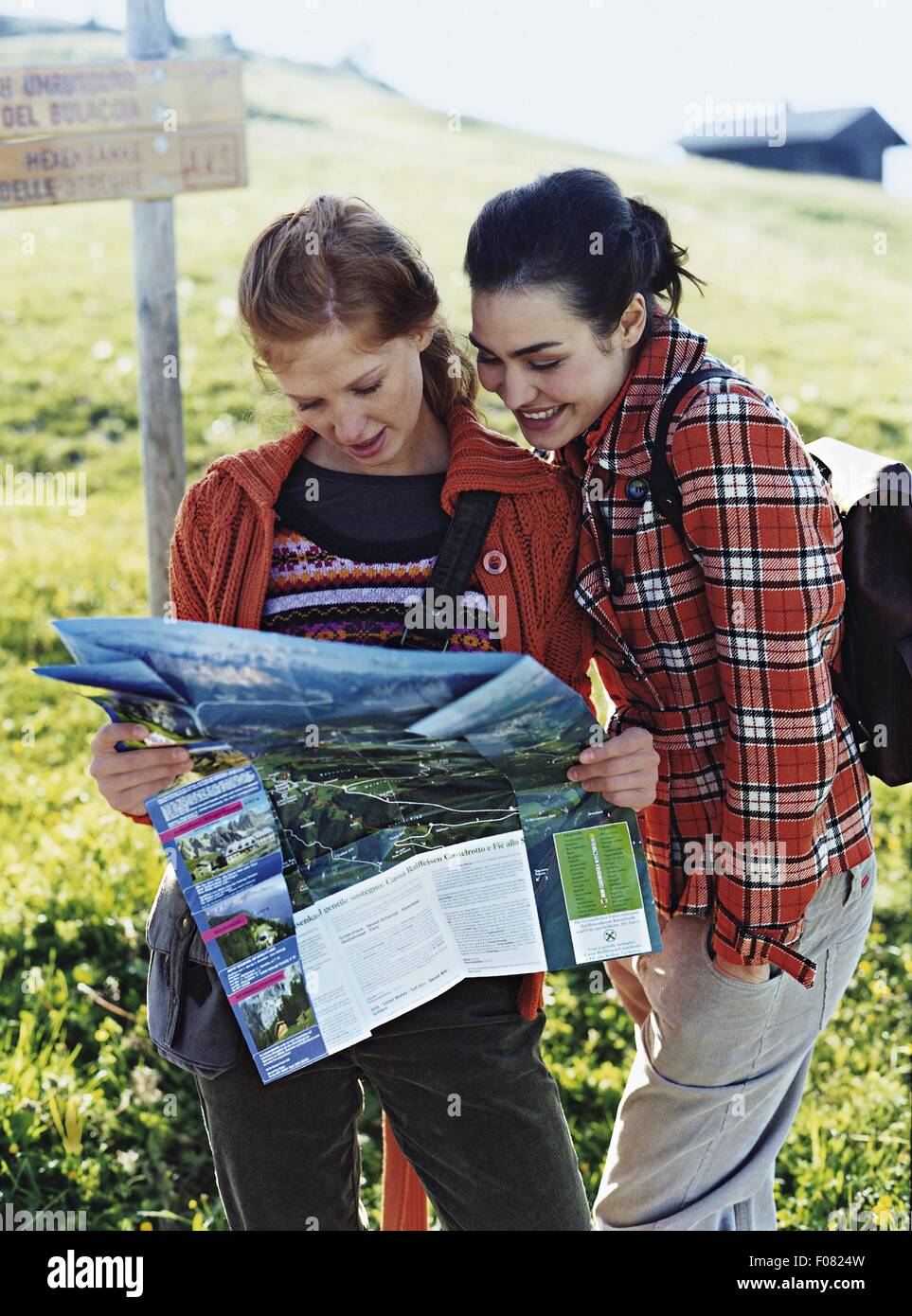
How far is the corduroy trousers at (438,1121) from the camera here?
6.33ft

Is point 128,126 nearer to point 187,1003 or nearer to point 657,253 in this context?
point 657,253

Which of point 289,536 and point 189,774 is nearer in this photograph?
point 189,774

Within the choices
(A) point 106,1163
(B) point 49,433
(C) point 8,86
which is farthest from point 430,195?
(A) point 106,1163

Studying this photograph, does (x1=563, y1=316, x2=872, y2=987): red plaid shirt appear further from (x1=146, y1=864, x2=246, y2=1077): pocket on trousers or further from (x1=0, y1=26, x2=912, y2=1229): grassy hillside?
(x1=146, y1=864, x2=246, y2=1077): pocket on trousers

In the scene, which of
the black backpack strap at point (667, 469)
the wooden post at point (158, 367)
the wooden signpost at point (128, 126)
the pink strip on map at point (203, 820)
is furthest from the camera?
the wooden post at point (158, 367)

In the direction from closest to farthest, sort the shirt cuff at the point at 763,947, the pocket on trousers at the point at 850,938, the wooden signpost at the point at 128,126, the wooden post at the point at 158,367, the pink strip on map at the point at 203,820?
the pink strip on map at the point at 203,820 < the shirt cuff at the point at 763,947 < the pocket on trousers at the point at 850,938 < the wooden signpost at the point at 128,126 < the wooden post at the point at 158,367

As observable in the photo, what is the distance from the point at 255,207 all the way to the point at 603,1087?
11.2m

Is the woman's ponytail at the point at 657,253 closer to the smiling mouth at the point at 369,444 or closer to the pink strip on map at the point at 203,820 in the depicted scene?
the smiling mouth at the point at 369,444

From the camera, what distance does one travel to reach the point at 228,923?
1.85 metres

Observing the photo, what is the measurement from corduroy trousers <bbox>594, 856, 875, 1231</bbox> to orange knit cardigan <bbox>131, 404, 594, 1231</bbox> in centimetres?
31

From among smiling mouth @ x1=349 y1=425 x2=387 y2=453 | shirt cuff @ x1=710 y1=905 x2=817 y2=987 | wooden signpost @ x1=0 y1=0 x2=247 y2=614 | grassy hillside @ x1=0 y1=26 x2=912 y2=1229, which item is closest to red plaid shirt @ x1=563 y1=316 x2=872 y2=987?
shirt cuff @ x1=710 y1=905 x2=817 y2=987

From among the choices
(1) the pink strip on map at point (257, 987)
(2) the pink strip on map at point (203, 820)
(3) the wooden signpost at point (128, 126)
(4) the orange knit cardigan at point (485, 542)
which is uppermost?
(3) the wooden signpost at point (128, 126)

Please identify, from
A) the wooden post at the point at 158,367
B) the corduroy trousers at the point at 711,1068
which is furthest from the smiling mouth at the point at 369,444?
the wooden post at the point at 158,367

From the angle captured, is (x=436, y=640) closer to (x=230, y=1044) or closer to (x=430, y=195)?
(x=230, y=1044)
